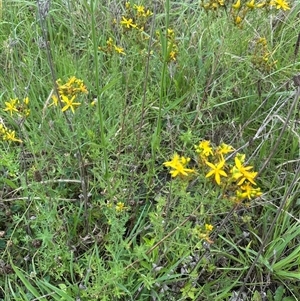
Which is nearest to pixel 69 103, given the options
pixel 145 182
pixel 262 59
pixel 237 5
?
pixel 145 182

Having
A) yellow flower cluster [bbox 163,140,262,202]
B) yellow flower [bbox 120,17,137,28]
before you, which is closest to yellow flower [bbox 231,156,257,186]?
yellow flower cluster [bbox 163,140,262,202]

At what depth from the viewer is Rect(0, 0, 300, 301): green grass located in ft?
4.36

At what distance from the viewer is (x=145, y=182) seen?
5.24 ft

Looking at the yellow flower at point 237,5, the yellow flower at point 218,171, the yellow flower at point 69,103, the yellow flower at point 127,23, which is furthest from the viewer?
the yellow flower at point 127,23

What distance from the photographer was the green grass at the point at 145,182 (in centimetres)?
133

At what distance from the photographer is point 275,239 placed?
1.53 m

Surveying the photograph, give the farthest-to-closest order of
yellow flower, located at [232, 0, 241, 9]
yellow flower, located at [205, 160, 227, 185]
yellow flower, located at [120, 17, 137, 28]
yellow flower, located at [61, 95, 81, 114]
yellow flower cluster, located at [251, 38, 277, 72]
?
yellow flower cluster, located at [251, 38, 277, 72]
yellow flower, located at [120, 17, 137, 28]
yellow flower, located at [232, 0, 241, 9]
yellow flower, located at [61, 95, 81, 114]
yellow flower, located at [205, 160, 227, 185]

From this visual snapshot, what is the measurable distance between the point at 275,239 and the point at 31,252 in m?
0.77

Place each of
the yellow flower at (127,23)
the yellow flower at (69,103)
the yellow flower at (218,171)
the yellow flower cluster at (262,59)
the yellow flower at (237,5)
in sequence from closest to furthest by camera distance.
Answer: the yellow flower at (218,171) → the yellow flower at (69,103) → the yellow flower at (237,5) → the yellow flower at (127,23) → the yellow flower cluster at (262,59)

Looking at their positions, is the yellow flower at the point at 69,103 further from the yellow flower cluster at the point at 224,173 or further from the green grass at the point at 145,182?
the yellow flower cluster at the point at 224,173

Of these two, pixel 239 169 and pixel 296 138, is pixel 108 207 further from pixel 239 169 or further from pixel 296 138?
pixel 296 138

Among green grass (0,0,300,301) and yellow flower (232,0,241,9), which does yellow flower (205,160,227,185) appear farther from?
yellow flower (232,0,241,9)

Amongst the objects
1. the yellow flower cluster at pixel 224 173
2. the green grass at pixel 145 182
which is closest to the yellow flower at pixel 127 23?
the green grass at pixel 145 182

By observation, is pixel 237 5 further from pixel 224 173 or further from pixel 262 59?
pixel 224 173
